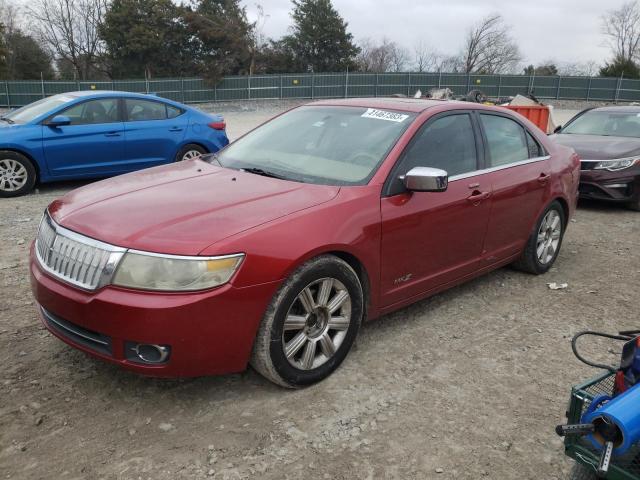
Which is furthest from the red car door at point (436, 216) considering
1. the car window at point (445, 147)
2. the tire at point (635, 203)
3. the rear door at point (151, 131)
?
the rear door at point (151, 131)

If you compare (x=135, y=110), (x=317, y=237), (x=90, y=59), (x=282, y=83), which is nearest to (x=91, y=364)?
(x=317, y=237)

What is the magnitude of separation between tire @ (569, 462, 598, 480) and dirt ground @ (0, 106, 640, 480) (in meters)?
0.38

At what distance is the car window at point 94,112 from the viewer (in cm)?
782

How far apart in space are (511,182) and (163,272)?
9.64 ft

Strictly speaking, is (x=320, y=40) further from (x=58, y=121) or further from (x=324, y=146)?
(x=324, y=146)

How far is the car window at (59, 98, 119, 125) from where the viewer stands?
7816 mm

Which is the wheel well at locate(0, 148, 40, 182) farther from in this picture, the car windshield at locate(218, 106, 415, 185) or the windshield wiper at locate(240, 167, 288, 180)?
the windshield wiper at locate(240, 167, 288, 180)

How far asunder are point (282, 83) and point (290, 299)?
31268 millimetres

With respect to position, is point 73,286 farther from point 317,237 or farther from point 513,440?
point 513,440

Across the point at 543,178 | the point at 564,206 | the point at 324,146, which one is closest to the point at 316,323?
the point at 324,146

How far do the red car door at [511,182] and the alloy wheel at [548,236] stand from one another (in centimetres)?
27

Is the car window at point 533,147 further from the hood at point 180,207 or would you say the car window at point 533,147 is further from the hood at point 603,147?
the hood at point 603,147

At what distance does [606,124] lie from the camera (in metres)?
9.05

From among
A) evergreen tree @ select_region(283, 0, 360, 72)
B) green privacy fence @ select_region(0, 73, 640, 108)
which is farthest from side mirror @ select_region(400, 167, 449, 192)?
evergreen tree @ select_region(283, 0, 360, 72)
